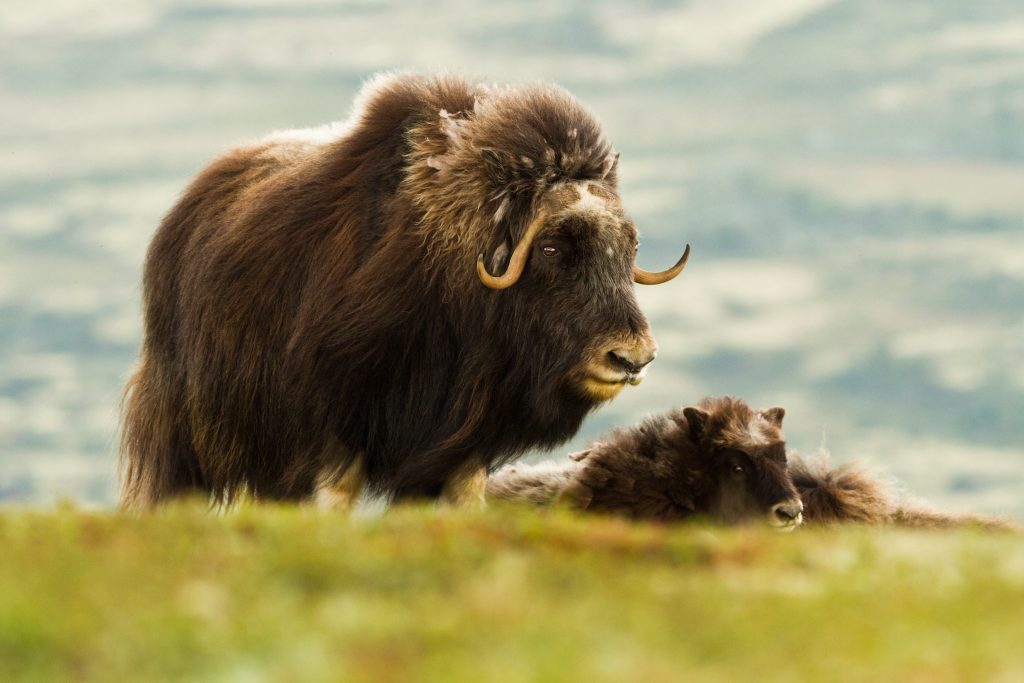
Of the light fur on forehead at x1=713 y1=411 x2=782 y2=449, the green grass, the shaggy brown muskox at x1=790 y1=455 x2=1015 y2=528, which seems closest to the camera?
the green grass

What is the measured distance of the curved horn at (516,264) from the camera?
21.7 ft

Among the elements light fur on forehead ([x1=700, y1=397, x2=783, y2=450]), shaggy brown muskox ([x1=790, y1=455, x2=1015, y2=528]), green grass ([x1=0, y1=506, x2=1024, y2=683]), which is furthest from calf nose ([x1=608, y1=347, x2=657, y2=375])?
green grass ([x1=0, y1=506, x2=1024, y2=683])

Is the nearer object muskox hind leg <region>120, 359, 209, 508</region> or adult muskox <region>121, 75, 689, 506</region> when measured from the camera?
adult muskox <region>121, 75, 689, 506</region>

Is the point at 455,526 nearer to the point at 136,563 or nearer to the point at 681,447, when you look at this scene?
the point at 136,563

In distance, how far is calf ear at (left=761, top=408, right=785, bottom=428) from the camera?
747cm

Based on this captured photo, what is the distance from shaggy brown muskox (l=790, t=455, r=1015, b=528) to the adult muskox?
1.43 metres

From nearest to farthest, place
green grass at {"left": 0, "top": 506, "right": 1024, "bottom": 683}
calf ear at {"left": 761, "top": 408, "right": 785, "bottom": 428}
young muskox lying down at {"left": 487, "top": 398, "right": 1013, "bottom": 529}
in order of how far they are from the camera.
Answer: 1. green grass at {"left": 0, "top": 506, "right": 1024, "bottom": 683}
2. young muskox lying down at {"left": 487, "top": 398, "right": 1013, "bottom": 529}
3. calf ear at {"left": 761, "top": 408, "right": 785, "bottom": 428}

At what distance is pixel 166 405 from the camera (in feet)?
25.9

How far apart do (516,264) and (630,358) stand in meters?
0.69

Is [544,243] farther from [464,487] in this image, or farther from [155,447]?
[155,447]

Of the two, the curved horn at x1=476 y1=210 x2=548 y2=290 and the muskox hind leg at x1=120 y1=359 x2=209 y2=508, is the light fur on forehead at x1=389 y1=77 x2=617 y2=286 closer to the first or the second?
the curved horn at x1=476 y1=210 x2=548 y2=290

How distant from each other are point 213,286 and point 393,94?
1356mm

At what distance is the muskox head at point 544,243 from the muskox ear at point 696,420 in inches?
25.1

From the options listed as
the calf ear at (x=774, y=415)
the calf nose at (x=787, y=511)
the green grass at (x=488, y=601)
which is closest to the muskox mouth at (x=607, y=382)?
the calf nose at (x=787, y=511)
